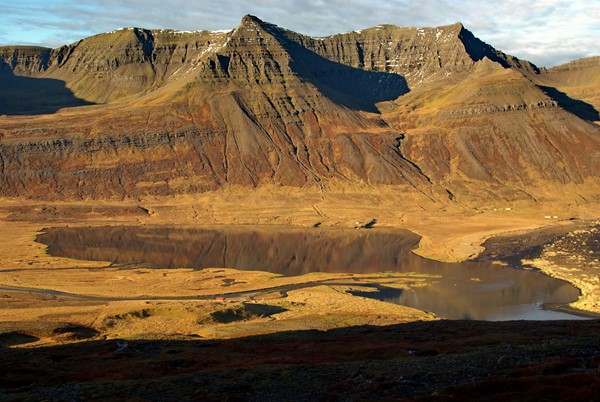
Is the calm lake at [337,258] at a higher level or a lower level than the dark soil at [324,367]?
lower

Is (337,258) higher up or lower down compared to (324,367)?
lower down

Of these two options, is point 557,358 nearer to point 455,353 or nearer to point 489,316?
point 455,353

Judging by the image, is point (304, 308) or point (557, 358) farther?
point (304, 308)

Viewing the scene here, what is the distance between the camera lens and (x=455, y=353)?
164 ft

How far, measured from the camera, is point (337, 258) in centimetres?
13638

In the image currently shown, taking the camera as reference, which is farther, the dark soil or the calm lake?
the calm lake

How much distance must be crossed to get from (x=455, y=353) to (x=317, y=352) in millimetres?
11917

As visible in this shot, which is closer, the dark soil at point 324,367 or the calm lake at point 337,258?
the dark soil at point 324,367

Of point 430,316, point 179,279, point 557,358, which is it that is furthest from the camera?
point 179,279

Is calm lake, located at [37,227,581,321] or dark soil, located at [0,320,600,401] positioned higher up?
dark soil, located at [0,320,600,401]

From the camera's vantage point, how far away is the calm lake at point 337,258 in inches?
3829

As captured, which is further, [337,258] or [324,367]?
[337,258]

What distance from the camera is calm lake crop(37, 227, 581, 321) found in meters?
97.2

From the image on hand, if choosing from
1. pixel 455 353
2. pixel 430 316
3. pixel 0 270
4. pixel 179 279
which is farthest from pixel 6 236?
pixel 455 353
